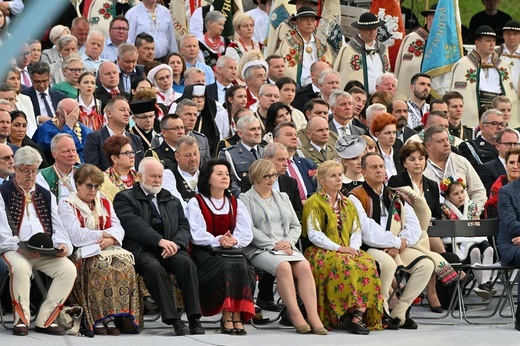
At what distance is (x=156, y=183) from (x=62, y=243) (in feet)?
2.96

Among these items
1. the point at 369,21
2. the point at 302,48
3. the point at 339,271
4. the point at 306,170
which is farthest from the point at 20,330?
the point at 369,21

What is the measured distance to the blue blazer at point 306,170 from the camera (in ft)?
31.6

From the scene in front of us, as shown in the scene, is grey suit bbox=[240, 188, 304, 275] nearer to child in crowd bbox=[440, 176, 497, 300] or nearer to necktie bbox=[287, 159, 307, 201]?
necktie bbox=[287, 159, 307, 201]

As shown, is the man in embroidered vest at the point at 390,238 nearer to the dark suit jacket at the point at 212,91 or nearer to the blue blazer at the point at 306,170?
the blue blazer at the point at 306,170

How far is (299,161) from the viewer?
9.73 meters

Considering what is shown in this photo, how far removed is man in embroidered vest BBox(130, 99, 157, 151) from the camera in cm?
978

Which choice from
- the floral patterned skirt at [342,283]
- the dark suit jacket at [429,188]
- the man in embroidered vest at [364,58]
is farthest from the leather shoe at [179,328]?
the man in embroidered vest at [364,58]

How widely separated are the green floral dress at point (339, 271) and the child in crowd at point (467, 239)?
4.65 ft

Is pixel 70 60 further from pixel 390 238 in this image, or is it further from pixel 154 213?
pixel 390 238

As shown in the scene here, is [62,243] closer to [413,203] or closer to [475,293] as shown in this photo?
[413,203]

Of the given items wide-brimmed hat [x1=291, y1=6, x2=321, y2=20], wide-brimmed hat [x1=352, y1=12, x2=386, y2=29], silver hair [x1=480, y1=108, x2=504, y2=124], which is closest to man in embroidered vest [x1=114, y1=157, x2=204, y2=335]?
silver hair [x1=480, y1=108, x2=504, y2=124]

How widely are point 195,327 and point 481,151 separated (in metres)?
4.97

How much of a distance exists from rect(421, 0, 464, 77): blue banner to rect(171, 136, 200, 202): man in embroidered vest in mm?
6606

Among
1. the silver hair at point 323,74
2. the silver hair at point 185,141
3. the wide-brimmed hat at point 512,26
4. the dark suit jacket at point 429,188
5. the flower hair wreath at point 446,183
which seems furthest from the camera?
the wide-brimmed hat at point 512,26
